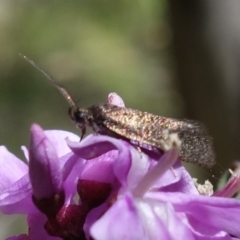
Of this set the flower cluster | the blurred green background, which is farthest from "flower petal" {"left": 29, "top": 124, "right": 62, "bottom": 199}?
the blurred green background

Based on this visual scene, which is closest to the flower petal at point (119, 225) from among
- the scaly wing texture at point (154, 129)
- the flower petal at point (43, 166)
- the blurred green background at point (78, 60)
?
the flower petal at point (43, 166)

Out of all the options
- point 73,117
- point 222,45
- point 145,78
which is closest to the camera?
point 73,117

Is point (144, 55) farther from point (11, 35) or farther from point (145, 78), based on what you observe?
point (11, 35)

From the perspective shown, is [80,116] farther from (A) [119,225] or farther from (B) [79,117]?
(A) [119,225]

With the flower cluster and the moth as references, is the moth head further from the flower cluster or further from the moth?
the flower cluster

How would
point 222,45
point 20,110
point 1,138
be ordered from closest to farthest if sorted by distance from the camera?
point 222,45 → point 1,138 → point 20,110

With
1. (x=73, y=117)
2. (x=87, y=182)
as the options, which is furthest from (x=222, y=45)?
(x=87, y=182)
